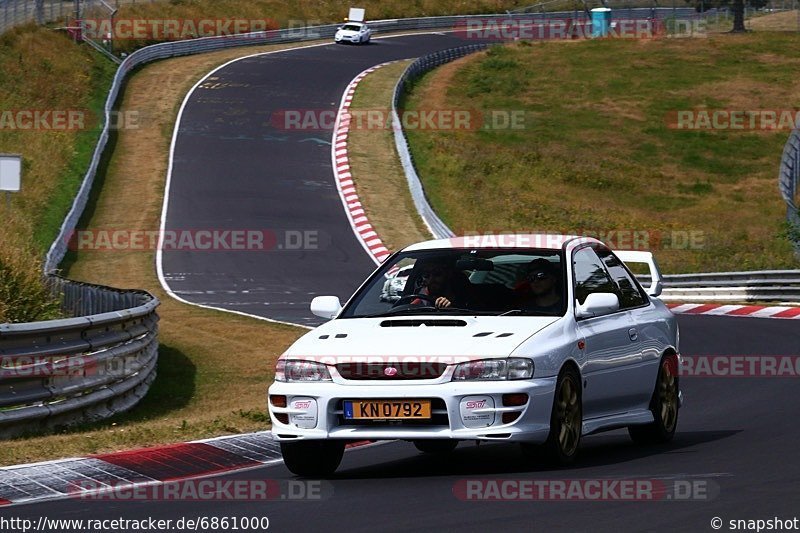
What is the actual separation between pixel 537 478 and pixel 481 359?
80 cm

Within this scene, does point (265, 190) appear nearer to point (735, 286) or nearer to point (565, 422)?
point (735, 286)

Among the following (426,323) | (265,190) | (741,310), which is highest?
(426,323)

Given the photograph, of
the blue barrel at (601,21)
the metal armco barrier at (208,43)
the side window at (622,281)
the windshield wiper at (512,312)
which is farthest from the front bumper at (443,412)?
the blue barrel at (601,21)

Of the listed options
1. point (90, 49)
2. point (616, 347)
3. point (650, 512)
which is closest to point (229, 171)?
point (90, 49)

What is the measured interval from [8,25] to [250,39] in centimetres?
1541

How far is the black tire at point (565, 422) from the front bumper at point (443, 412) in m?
0.13

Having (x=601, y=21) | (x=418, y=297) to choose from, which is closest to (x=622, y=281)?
(x=418, y=297)

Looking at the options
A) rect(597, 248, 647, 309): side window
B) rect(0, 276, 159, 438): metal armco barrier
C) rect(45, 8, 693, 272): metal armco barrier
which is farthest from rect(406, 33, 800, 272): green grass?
rect(597, 248, 647, 309): side window

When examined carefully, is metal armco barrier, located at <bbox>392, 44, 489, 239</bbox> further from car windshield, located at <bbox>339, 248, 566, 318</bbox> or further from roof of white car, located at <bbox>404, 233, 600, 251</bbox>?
car windshield, located at <bbox>339, 248, 566, 318</bbox>

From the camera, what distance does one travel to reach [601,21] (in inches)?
3307

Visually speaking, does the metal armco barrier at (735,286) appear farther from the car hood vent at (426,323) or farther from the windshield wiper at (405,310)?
the car hood vent at (426,323)

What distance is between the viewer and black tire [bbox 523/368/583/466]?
30.3ft

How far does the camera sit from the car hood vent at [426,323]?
957cm

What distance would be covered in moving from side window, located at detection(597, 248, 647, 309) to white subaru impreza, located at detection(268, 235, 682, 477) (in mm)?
20
